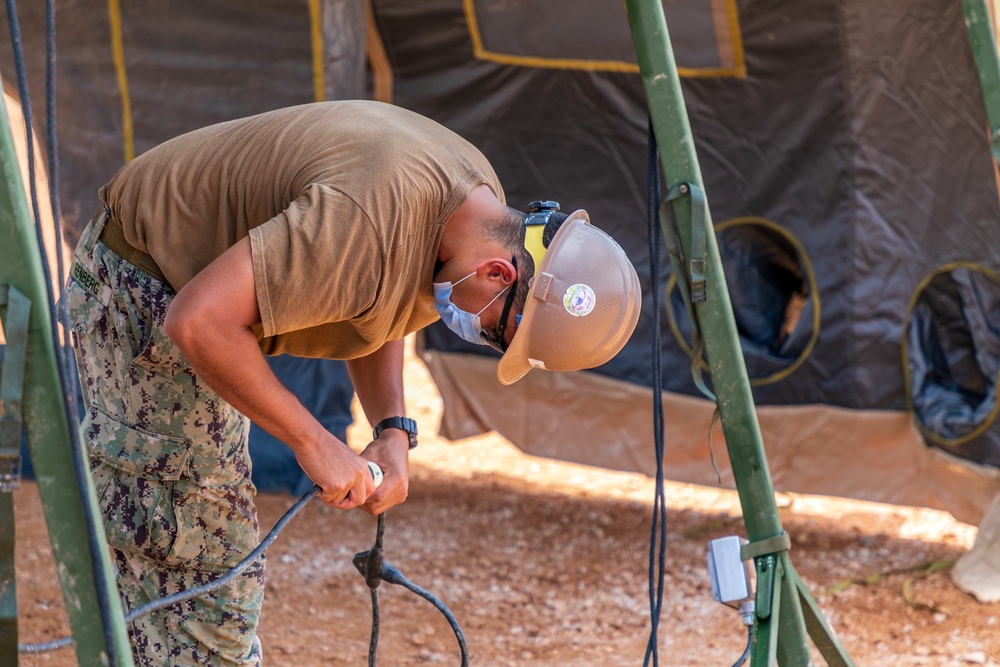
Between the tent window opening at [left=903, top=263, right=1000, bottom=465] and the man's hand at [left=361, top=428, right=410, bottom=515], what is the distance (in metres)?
2.70

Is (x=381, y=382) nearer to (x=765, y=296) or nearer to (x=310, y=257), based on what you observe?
(x=310, y=257)

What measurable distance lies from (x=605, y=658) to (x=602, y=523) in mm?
1359

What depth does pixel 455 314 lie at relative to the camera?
6.81ft

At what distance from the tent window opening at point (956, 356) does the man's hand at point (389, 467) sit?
2700 mm

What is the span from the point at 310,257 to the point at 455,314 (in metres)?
0.40

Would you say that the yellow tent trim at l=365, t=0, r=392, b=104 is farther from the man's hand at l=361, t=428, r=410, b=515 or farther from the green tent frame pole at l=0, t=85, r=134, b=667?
the green tent frame pole at l=0, t=85, r=134, b=667

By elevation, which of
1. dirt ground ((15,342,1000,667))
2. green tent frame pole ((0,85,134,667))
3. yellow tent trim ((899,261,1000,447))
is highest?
green tent frame pole ((0,85,134,667))

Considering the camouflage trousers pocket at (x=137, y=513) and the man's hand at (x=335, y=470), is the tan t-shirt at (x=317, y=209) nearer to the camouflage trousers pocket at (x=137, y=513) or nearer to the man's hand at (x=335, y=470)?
the man's hand at (x=335, y=470)

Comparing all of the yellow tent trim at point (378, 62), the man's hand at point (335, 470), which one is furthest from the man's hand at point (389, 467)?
the yellow tent trim at point (378, 62)

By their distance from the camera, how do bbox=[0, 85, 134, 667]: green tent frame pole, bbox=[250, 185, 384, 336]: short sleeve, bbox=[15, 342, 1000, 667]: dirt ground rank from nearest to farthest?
bbox=[0, 85, 134, 667]: green tent frame pole → bbox=[250, 185, 384, 336]: short sleeve → bbox=[15, 342, 1000, 667]: dirt ground

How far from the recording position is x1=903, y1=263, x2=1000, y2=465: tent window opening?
411cm

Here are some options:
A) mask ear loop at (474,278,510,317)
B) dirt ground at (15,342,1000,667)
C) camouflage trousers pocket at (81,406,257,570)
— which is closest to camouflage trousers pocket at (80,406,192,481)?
camouflage trousers pocket at (81,406,257,570)

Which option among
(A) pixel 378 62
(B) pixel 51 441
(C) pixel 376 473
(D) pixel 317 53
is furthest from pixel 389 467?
(A) pixel 378 62

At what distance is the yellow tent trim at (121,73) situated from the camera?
4715 millimetres
